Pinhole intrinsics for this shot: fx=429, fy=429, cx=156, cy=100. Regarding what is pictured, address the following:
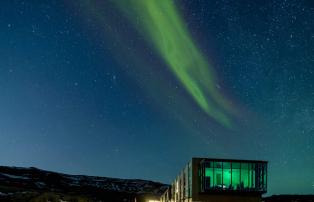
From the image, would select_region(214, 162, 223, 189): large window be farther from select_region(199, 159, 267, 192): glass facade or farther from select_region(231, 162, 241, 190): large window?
select_region(231, 162, 241, 190): large window

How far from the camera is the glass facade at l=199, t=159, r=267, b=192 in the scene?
35000 millimetres

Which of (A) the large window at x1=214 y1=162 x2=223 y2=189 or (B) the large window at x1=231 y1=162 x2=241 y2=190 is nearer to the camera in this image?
(B) the large window at x1=231 y1=162 x2=241 y2=190

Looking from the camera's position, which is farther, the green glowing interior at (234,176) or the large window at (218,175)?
the large window at (218,175)

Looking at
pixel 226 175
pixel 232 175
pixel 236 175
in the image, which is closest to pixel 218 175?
pixel 226 175

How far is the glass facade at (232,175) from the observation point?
3500 centimetres

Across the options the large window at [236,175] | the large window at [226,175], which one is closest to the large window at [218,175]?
the large window at [226,175]

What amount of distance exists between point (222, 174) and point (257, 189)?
3024 mm

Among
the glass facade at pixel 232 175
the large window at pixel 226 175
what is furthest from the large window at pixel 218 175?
the large window at pixel 226 175

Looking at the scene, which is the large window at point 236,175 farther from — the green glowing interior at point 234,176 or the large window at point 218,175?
the large window at point 218,175

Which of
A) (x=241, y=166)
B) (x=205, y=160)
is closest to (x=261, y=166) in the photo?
(x=241, y=166)

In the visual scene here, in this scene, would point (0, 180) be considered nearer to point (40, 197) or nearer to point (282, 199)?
point (282, 199)

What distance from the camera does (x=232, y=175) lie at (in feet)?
115

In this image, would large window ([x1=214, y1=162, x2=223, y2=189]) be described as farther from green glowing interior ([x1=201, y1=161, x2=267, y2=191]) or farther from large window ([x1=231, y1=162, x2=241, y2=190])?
large window ([x1=231, y1=162, x2=241, y2=190])

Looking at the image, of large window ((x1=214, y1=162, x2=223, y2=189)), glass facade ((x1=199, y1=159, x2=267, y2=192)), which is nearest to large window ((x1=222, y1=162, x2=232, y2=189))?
glass facade ((x1=199, y1=159, x2=267, y2=192))
